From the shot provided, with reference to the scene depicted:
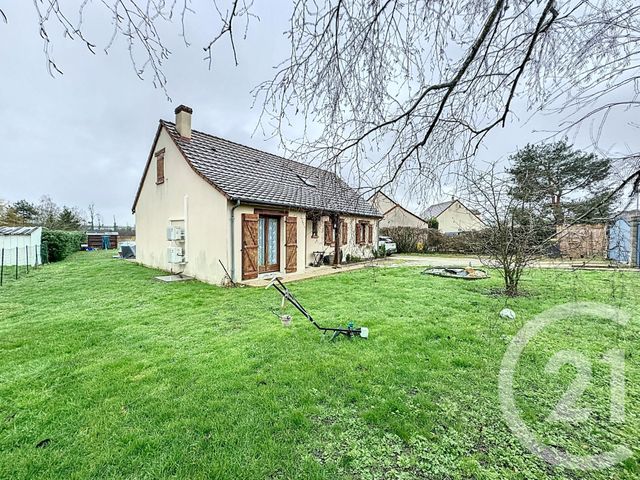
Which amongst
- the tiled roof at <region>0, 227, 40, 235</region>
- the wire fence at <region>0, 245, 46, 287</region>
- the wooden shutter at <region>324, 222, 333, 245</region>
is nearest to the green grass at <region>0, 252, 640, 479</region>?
the wire fence at <region>0, 245, 46, 287</region>

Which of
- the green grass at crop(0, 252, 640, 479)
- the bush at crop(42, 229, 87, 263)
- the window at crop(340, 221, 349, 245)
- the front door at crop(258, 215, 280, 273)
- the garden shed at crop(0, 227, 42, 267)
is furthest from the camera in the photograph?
the window at crop(340, 221, 349, 245)

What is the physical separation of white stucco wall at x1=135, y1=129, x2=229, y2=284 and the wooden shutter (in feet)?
18.7

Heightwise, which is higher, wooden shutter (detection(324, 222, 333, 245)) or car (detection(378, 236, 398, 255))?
wooden shutter (detection(324, 222, 333, 245))

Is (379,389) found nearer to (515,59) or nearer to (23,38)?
(515,59)

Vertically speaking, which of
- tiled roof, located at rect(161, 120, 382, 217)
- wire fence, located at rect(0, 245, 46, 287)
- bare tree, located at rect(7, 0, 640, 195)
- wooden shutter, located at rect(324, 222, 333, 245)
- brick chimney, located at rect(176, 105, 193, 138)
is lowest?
wire fence, located at rect(0, 245, 46, 287)

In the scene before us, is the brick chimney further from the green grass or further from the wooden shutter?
the green grass

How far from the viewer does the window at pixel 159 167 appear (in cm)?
1128

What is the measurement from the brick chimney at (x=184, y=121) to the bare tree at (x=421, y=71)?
10164mm

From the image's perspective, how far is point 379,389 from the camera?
10.1ft

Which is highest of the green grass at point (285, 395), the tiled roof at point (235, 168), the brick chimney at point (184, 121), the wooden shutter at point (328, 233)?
the brick chimney at point (184, 121)

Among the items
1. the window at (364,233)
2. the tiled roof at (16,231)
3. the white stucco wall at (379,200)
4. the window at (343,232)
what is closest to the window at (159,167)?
the tiled roof at (16,231)

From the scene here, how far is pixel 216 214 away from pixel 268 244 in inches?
86.8

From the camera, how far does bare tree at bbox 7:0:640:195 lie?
6.33ft

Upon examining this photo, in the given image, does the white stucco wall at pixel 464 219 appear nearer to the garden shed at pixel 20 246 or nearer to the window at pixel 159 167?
the window at pixel 159 167
